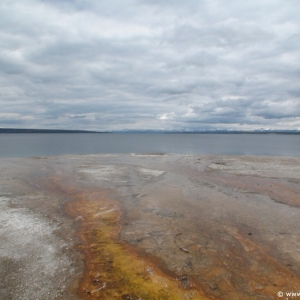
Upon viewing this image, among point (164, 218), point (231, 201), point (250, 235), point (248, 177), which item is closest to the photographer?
point (250, 235)

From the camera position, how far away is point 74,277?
6473 millimetres

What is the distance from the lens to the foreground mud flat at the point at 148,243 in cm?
614

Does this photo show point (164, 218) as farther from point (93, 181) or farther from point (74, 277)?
point (93, 181)

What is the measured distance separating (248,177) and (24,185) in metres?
17.7

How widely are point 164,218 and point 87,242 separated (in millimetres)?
3702

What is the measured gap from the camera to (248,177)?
70.3 feet

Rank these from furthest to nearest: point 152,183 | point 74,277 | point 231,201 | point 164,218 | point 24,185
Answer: point 152,183 → point 24,185 → point 231,201 → point 164,218 → point 74,277

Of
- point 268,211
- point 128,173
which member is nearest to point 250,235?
point 268,211

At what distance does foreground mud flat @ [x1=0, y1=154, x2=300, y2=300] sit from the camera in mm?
6145

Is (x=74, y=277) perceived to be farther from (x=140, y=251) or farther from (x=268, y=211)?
(x=268, y=211)

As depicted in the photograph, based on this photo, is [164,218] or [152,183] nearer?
[164,218]

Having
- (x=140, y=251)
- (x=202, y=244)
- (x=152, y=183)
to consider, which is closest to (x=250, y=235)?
(x=202, y=244)

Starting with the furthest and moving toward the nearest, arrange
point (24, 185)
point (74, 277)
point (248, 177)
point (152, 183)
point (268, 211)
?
point (248, 177) → point (152, 183) → point (24, 185) → point (268, 211) → point (74, 277)

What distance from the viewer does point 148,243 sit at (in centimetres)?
842
